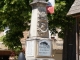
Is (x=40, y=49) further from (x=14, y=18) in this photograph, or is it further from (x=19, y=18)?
(x=14, y=18)

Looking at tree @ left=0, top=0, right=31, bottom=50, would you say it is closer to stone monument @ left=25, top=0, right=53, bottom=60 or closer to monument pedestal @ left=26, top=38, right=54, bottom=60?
stone monument @ left=25, top=0, right=53, bottom=60

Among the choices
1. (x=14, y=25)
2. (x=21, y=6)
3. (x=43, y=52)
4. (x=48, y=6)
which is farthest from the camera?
(x=14, y=25)

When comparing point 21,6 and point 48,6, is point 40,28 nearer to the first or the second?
point 48,6

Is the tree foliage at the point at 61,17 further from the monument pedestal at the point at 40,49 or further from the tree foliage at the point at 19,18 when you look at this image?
the monument pedestal at the point at 40,49

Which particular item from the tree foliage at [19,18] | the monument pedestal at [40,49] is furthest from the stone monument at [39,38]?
the tree foliage at [19,18]

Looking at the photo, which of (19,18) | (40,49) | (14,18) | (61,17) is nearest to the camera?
(40,49)

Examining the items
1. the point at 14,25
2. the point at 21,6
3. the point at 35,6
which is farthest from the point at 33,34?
the point at 14,25

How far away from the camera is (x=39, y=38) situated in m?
13.8

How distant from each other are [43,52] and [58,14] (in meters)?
5.06

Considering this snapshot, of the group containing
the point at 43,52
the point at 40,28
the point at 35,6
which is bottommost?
the point at 43,52

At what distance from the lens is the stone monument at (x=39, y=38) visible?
13.8m

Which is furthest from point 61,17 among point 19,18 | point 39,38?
point 39,38

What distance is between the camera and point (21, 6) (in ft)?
59.8

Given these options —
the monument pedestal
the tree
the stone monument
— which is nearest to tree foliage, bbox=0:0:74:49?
the tree
